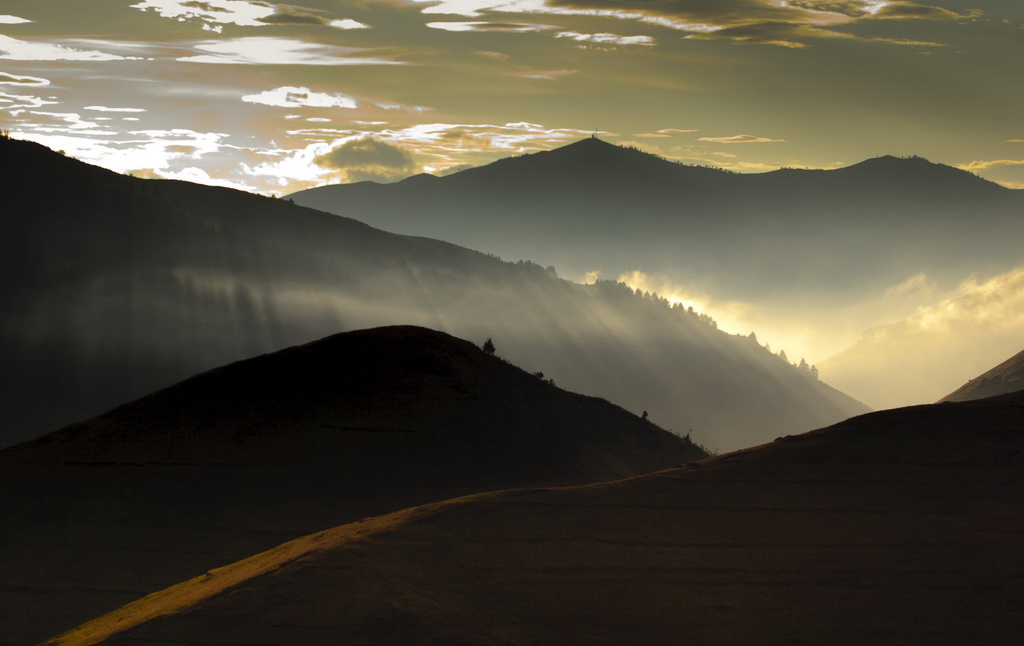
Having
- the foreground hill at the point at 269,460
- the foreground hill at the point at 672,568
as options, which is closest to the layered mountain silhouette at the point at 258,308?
the foreground hill at the point at 269,460

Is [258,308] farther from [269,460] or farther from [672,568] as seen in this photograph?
[672,568]

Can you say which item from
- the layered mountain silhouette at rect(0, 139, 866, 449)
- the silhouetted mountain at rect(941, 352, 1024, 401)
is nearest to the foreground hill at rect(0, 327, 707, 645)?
the silhouetted mountain at rect(941, 352, 1024, 401)

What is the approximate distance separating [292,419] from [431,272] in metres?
115

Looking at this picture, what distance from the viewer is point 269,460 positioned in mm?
20031

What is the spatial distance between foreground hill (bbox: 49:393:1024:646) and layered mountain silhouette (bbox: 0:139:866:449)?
4988cm

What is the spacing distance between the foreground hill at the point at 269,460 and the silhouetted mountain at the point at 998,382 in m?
17.9

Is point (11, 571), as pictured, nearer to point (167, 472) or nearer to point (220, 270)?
point (167, 472)

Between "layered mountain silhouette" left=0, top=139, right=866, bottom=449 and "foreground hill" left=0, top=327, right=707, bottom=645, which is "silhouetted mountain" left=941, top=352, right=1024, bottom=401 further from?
"layered mountain silhouette" left=0, top=139, right=866, bottom=449

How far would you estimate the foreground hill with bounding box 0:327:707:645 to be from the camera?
1478cm

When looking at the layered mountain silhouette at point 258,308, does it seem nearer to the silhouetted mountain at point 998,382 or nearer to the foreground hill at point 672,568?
the foreground hill at point 672,568

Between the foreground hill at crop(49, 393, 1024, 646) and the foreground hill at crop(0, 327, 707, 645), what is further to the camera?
the foreground hill at crop(0, 327, 707, 645)

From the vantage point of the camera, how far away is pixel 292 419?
72.6ft

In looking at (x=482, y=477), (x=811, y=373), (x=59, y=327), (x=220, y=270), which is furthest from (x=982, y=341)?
(x=482, y=477)

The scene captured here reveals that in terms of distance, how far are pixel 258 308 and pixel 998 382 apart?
71.3m
